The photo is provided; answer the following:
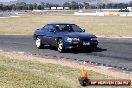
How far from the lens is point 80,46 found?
18.2 metres

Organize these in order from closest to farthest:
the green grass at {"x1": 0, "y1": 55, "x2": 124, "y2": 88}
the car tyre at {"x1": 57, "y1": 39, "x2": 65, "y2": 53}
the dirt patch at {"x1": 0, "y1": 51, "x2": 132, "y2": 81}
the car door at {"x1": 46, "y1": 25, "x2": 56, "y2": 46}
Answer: the green grass at {"x1": 0, "y1": 55, "x2": 124, "y2": 88} → the dirt patch at {"x1": 0, "y1": 51, "x2": 132, "y2": 81} → the car tyre at {"x1": 57, "y1": 39, "x2": 65, "y2": 53} → the car door at {"x1": 46, "y1": 25, "x2": 56, "y2": 46}

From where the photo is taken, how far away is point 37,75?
11.3 m

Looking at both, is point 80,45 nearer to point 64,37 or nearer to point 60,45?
point 64,37

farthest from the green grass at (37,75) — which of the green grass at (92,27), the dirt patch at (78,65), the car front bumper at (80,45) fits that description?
the green grass at (92,27)

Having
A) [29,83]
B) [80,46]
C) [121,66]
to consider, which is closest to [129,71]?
[121,66]

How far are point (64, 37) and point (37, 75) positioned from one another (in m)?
7.11

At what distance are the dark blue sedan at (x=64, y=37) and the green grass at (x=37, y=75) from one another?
4.07 metres

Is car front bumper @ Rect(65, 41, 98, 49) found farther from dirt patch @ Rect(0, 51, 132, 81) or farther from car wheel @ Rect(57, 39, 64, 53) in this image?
dirt patch @ Rect(0, 51, 132, 81)

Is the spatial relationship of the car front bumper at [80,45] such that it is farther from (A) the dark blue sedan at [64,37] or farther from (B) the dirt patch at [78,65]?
(B) the dirt patch at [78,65]

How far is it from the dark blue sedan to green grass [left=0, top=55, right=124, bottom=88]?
4.07 metres

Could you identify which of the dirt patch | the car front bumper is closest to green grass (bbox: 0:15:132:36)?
the car front bumper

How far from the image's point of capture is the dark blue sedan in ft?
59.4

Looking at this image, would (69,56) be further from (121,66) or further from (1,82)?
(1,82)

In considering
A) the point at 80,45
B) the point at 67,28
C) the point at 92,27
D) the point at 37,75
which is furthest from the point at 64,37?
the point at 92,27
